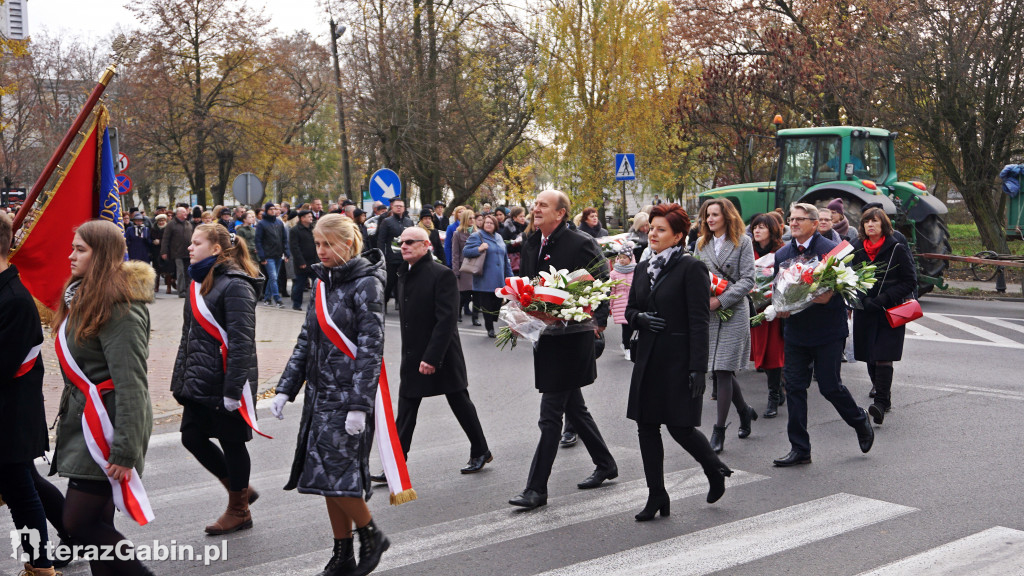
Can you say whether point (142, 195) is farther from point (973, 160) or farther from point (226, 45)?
point (973, 160)

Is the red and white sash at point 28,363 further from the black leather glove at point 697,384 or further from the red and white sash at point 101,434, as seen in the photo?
the black leather glove at point 697,384

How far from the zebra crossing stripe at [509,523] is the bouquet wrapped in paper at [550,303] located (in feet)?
3.44

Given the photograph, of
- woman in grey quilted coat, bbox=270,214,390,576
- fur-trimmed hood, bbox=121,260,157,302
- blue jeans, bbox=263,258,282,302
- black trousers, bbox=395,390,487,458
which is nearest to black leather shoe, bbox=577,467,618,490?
black trousers, bbox=395,390,487,458

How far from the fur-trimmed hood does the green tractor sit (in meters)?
13.8

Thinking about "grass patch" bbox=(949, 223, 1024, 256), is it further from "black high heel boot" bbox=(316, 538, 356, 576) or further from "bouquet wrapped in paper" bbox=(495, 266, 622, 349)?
"black high heel boot" bbox=(316, 538, 356, 576)

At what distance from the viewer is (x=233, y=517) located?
5.52 m

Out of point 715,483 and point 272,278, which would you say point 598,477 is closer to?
point 715,483

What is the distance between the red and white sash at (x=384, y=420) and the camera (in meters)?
4.76

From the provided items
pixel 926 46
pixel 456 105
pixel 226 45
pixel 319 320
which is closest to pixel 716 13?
pixel 456 105

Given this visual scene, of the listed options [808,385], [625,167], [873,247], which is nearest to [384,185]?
[625,167]

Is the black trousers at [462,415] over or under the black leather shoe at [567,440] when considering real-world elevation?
over

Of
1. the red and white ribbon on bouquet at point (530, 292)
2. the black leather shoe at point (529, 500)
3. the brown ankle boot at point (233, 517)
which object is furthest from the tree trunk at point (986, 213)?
the brown ankle boot at point (233, 517)

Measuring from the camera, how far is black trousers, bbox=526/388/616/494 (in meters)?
5.97

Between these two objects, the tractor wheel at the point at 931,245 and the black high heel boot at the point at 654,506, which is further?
the tractor wheel at the point at 931,245
